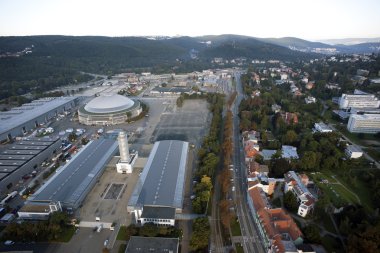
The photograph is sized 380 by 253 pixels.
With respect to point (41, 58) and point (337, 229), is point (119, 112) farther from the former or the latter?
point (41, 58)

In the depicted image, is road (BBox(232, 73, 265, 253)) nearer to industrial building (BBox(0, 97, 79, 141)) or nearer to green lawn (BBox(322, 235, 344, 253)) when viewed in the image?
green lawn (BBox(322, 235, 344, 253))

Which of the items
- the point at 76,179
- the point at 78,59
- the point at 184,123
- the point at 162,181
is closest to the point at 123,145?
the point at 76,179

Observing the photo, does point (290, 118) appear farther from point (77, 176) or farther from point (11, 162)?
point (11, 162)

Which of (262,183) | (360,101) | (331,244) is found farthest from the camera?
(360,101)

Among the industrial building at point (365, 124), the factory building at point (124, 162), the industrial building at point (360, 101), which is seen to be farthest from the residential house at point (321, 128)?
the factory building at point (124, 162)

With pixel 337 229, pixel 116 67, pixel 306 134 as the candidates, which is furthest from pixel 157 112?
pixel 116 67

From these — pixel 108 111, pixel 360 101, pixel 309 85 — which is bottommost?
pixel 108 111
